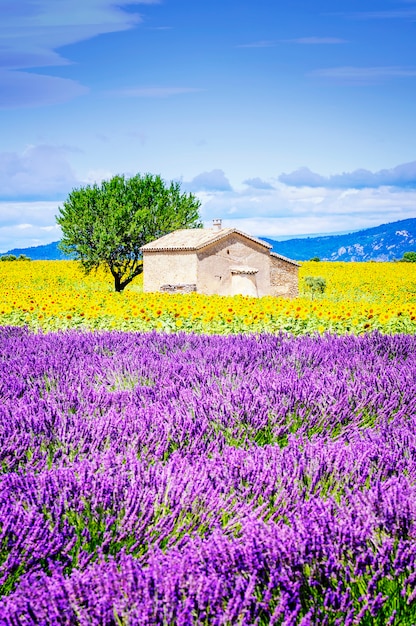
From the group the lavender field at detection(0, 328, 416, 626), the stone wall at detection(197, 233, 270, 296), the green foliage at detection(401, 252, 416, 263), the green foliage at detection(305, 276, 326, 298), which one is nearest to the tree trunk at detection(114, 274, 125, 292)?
the stone wall at detection(197, 233, 270, 296)

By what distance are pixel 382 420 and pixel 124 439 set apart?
1423 mm

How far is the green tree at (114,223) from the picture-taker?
91.6 ft

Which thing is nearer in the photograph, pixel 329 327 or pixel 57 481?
pixel 57 481

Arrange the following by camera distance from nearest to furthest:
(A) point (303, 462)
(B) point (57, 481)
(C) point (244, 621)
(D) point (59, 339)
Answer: (C) point (244, 621)
(B) point (57, 481)
(A) point (303, 462)
(D) point (59, 339)

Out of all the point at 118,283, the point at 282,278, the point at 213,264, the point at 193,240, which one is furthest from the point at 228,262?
the point at 118,283

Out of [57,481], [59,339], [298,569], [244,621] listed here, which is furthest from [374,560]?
[59,339]

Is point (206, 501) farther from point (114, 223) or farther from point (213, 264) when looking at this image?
point (114, 223)

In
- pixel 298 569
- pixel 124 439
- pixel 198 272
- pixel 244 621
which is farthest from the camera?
pixel 198 272

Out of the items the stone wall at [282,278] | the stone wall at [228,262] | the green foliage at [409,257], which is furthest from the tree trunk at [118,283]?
the green foliage at [409,257]

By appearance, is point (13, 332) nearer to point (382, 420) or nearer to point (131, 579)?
point (382, 420)

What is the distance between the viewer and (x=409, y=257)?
53688mm

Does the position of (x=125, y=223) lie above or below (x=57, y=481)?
above

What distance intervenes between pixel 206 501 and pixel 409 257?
179 ft

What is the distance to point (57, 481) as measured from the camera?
7.26 ft
